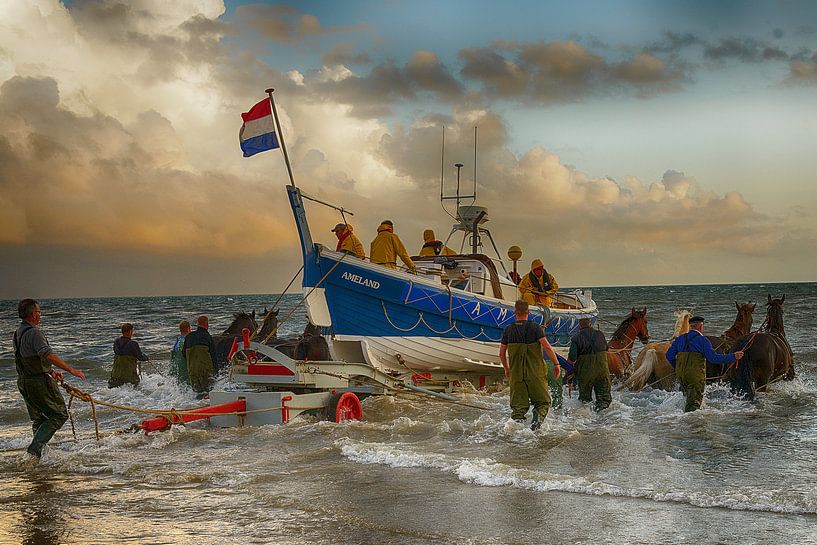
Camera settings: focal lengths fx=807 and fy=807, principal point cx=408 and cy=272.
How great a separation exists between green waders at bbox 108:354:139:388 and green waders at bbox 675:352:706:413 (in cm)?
1026

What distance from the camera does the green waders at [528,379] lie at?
34.1ft

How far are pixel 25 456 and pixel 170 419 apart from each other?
1781mm

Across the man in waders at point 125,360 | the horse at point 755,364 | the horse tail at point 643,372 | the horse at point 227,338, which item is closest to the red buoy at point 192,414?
the man in waders at point 125,360

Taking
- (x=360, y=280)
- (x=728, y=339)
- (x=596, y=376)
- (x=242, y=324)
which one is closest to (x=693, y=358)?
(x=596, y=376)

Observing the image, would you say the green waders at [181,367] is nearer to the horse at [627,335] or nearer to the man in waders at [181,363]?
the man in waders at [181,363]

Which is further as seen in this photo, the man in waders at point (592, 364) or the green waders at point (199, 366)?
the green waders at point (199, 366)

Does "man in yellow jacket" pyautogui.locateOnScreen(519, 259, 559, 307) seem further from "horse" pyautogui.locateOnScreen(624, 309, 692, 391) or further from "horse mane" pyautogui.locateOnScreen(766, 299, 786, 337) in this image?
"horse mane" pyautogui.locateOnScreen(766, 299, 786, 337)

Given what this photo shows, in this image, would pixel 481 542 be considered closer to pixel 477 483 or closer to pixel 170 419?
pixel 477 483

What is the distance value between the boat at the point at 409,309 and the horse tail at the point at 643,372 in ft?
7.65

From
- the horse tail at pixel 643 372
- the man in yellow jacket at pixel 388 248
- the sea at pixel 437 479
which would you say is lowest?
the sea at pixel 437 479

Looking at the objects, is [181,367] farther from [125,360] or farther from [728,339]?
[728,339]

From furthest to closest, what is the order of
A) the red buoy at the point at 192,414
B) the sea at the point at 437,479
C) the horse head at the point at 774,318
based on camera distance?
1. the horse head at the point at 774,318
2. the red buoy at the point at 192,414
3. the sea at the point at 437,479

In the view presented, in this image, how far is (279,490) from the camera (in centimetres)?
768

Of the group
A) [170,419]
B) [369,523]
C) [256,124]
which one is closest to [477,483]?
[369,523]
